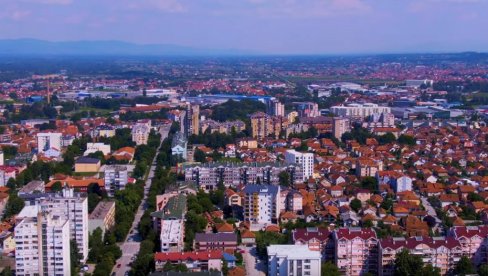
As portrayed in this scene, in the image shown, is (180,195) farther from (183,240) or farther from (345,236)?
A: (345,236)

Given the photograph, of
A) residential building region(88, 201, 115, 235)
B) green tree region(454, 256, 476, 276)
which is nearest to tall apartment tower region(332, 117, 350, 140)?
residential building region(88, 201, 115, 235)

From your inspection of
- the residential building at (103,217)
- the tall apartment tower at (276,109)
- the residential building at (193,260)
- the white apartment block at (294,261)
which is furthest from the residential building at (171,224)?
the tall apartment tower at (276,109)

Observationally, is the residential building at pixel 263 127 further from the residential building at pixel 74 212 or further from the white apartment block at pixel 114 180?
the residential building at pixel 74 212

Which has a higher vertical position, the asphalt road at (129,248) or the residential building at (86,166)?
the residential building at (86,166)

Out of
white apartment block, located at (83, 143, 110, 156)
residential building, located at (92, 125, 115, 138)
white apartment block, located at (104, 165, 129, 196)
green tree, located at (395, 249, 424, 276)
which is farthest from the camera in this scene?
residential building, located at (92, 125, 115, 138)

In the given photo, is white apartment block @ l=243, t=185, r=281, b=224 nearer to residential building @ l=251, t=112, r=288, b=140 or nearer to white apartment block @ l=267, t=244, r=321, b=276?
white apartment block @ l=267, t=244, r=321, b=276

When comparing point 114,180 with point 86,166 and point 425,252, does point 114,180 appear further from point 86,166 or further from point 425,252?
point 425,252
